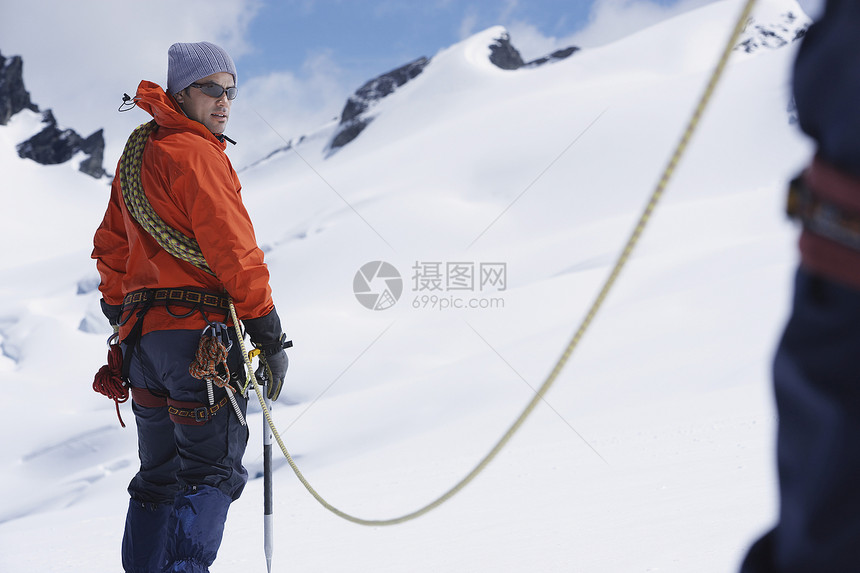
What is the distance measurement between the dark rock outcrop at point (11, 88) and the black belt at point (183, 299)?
76.7 meters

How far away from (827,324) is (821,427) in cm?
10

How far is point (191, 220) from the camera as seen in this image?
2.00 meters

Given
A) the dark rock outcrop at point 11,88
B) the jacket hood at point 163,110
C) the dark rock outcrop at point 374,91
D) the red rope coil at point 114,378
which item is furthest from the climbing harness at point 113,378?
the dark rock outcrop at point 11,88

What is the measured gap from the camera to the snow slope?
2803mm

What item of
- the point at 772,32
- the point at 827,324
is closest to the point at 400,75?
the point at 772,32

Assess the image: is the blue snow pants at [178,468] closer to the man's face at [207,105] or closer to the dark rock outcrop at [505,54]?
the man's face at [207,105]

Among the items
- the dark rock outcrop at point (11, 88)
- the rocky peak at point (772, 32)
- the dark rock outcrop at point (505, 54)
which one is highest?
the rocky peak at point (772, 32)

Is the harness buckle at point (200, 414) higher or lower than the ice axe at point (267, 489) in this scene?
higher

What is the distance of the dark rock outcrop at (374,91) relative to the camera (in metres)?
46.7

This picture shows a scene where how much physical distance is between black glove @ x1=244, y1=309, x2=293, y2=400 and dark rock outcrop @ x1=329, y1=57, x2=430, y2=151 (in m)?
43.2

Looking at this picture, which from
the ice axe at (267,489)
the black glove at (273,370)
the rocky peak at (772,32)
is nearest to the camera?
the black glove at (273,370)

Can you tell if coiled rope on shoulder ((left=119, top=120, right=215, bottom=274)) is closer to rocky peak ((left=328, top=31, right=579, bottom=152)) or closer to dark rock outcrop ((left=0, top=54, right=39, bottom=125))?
rocky peak ((left=328, top=31, right=579, bottom=152))

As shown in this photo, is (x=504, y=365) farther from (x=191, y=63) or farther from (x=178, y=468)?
(x=191, y=63)

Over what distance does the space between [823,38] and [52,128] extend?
260ft
